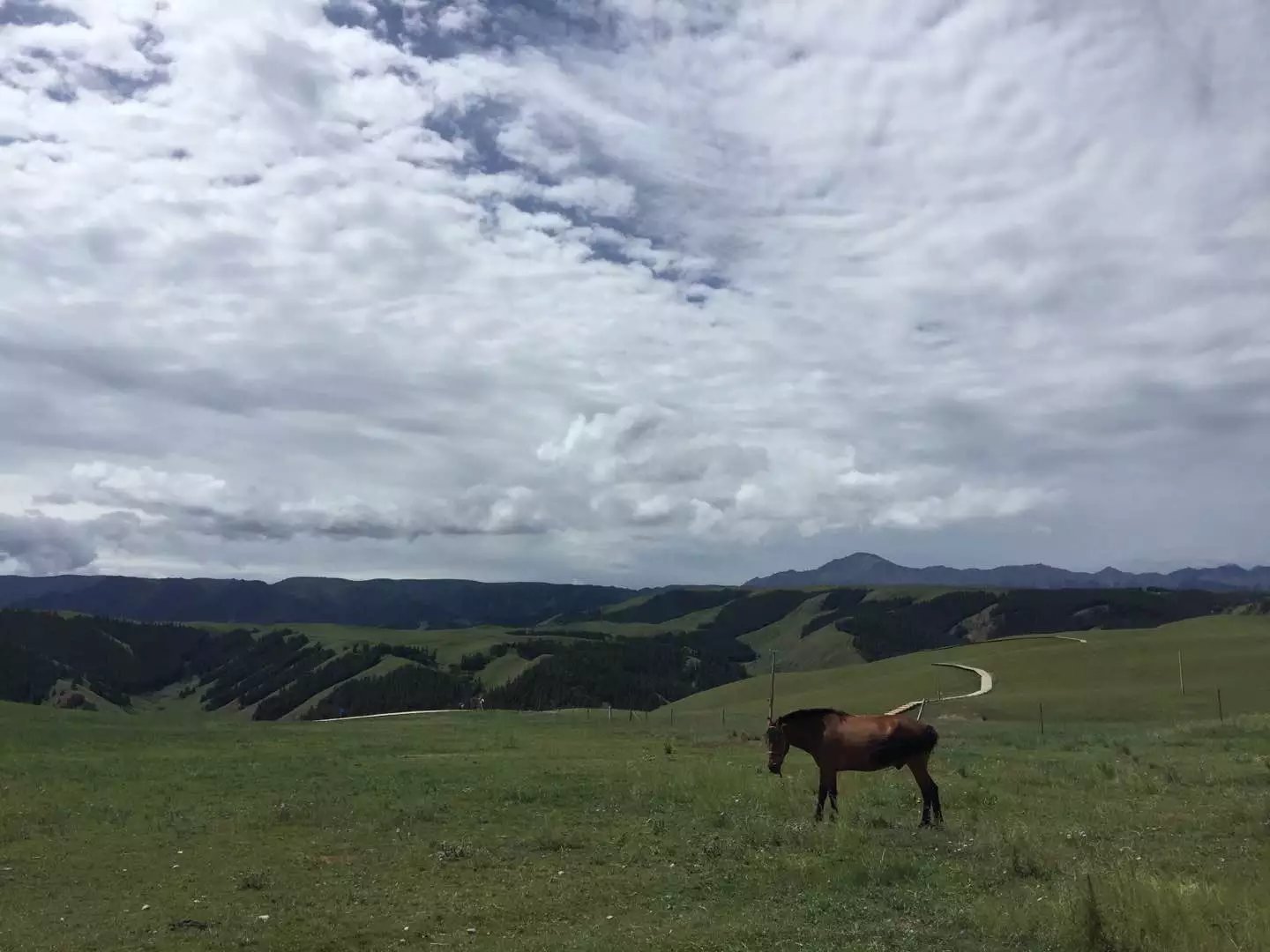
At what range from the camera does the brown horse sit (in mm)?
20922

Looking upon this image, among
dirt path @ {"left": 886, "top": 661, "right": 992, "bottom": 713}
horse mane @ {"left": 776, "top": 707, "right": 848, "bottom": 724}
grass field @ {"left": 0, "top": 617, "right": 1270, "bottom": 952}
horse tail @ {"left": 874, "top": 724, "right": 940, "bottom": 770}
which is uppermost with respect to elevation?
horse mane @ {"left": 776, "top": 707, "right": 848, "bottom": 724}

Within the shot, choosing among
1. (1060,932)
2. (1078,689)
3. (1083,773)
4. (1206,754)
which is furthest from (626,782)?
(1078,689)

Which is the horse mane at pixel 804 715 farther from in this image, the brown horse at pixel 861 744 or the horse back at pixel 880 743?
the horse back at pixel 880 743

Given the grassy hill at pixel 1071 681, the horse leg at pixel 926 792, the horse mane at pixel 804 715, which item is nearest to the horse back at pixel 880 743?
the horse leg at pixel 926 792

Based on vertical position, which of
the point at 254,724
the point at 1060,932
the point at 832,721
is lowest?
the point at 254,724

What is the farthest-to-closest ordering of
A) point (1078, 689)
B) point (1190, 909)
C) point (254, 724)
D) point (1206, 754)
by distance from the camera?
point (1078, 689) → point (254, 724) → point (1206, 754) → point (1190, 909)

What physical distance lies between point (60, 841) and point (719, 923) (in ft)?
50.4

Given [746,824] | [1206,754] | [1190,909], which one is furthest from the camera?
[1206,754]

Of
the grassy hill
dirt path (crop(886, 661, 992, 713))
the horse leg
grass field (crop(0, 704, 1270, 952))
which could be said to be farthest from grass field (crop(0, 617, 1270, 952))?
dirt path (crop(886, 661, 992, 713))

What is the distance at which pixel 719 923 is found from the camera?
13250 millimetres

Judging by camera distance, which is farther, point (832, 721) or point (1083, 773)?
point (1083, 773)

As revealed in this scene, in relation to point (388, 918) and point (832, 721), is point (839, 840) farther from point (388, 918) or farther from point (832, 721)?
point (388, 918)

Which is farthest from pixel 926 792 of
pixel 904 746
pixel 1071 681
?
pixel 1071 681

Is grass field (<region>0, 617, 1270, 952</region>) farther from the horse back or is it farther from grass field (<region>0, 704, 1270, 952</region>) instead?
the horse back
